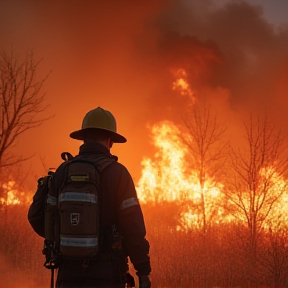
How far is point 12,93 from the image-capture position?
13.2m

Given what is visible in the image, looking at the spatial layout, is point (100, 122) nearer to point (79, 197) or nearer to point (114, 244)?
point (79, 197)

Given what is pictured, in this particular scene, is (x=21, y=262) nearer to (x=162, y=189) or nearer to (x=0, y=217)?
(x=0, y=217)

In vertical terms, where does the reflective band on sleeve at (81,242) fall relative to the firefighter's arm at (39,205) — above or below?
below

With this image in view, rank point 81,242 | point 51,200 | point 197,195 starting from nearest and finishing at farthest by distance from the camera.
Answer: point 81,242, point 51,200, point 197,195

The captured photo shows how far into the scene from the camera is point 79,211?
11.3ft

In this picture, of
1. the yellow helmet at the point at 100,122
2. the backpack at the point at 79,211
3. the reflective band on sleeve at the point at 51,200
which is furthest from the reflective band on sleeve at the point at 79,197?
the yellow helmet at the point at 100,122

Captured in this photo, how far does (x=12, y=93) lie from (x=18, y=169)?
10.9 meters

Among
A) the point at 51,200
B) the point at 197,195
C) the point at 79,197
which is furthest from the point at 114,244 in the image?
the point at 197,195

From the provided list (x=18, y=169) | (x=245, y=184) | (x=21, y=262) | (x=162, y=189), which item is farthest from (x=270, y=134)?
(x=18, y=169)

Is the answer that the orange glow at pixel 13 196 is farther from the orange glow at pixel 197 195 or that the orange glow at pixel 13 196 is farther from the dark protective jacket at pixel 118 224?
the dark protective jacket at pixel 118 224

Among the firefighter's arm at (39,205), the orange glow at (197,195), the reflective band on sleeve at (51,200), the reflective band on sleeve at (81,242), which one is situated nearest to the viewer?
the reflective band on sleeve at (81,242)

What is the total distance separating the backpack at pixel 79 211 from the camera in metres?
3.40

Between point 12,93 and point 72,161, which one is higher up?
point 12,93

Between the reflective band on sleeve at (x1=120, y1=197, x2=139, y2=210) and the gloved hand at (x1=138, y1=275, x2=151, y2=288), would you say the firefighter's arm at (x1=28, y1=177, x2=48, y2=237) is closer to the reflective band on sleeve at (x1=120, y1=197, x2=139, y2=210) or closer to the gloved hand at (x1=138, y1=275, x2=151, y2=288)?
the reflective band on sleeve at (x1=120, y1=197, x2=139, y2=210)
